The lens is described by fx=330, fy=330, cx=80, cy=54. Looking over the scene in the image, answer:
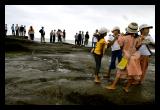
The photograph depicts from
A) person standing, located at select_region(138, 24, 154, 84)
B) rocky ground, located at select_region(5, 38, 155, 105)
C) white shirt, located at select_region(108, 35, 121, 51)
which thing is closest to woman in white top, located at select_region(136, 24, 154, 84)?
person standing, located at select_region(138, 24, 154, 84)

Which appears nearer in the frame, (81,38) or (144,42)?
(144,42)

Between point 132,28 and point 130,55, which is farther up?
point 132,28

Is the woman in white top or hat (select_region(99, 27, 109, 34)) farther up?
hat (select_region(99, 27, 109, 34))

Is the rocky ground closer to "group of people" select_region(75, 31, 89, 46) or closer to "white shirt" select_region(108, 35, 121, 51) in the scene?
"white shirt" select_region(108, 35, 121, 51)

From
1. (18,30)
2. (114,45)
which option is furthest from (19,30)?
(114,45)

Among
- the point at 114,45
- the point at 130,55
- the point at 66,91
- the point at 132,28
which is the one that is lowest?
the point at 66,91

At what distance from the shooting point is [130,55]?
8047mm

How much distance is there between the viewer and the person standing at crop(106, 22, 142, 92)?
795 centimetres

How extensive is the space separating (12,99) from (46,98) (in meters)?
0.75

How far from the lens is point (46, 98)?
7.40 meters

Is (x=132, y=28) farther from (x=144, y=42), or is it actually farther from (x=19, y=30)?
(x=19, y=30)

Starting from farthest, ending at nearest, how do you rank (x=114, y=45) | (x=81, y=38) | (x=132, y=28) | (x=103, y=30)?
(x=81, y=38) < (x=114, y=45) < (x=103, y=30) < (x=132, y=28)

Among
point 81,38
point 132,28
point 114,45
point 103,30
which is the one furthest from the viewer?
point 81,38

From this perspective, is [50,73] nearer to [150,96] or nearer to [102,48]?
[102,48]
